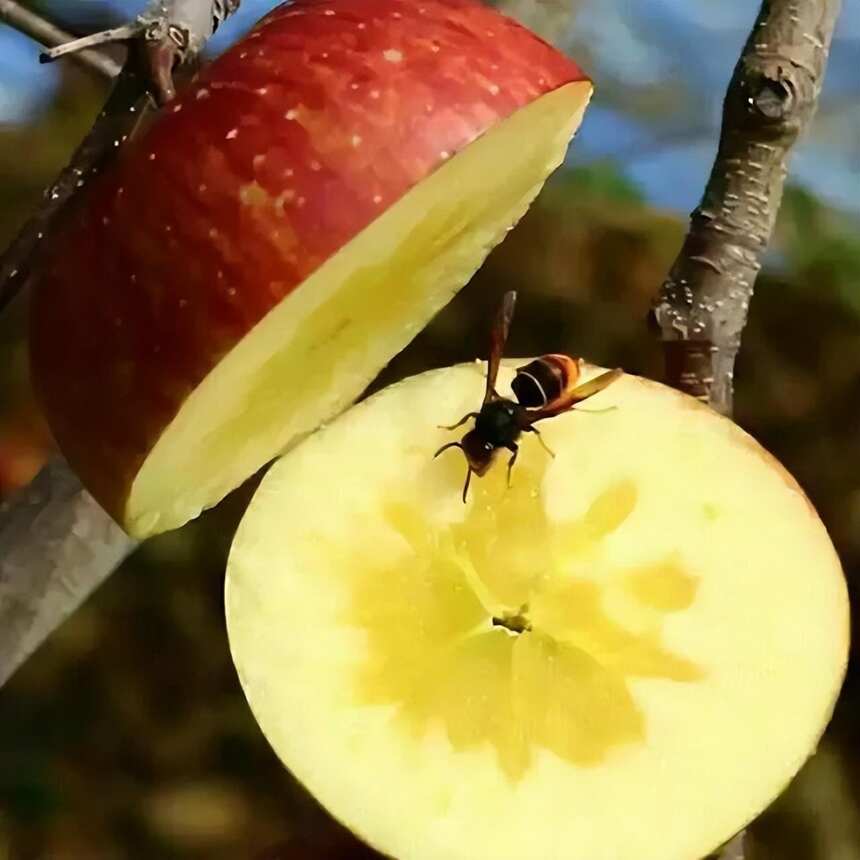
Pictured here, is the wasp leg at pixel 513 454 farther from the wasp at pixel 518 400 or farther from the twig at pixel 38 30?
the twig at pixel 38 30

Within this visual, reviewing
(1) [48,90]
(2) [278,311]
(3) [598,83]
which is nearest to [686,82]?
(3) [598,83]

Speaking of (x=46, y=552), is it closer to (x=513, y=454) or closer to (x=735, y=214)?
(x=513, y=454)

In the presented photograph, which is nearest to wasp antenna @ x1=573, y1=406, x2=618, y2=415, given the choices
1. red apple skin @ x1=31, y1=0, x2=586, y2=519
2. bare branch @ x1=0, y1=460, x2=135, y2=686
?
red apple skin @ x1=31, y1=0, x2=586, y2=519

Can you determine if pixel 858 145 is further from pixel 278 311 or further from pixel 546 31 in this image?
pixel 278 311

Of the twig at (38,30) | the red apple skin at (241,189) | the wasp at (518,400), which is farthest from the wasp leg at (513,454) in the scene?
the twig at (38,30)

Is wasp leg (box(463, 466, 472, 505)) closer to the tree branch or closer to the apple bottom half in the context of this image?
the apple bottom half

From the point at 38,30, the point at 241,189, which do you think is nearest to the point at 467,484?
the point at 241,189
